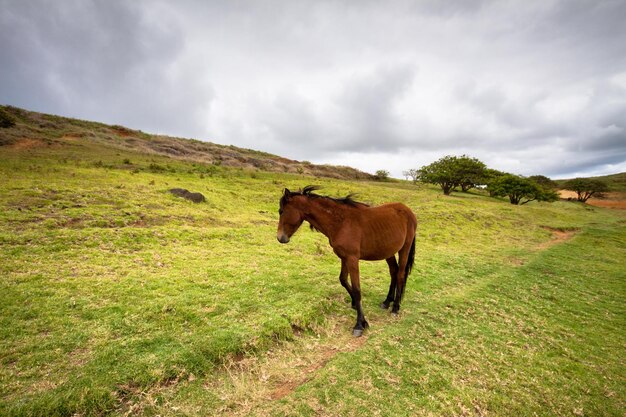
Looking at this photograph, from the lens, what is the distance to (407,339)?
6.09 meters

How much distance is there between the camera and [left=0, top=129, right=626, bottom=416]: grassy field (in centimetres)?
423

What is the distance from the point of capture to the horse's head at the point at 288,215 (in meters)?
6.68

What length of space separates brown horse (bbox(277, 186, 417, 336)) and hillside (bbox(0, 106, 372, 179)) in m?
39.2

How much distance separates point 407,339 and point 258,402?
352 cm

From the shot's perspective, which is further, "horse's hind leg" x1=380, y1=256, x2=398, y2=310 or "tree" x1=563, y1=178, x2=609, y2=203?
"tree" x1=563, y1=178, x2=609, y2=203

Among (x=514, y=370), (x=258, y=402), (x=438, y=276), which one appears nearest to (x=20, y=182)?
(x=258, y=402)

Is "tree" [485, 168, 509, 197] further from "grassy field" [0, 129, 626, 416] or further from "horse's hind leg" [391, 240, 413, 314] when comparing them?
"horse's hind leg" [391, 240, 413, 314]

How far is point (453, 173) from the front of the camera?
5125 centimetres

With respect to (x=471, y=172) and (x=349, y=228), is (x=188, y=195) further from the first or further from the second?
(x=471, y=172)

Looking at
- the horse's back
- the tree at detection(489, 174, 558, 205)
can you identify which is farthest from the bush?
the tree at detection(489, 174, 558, 205)

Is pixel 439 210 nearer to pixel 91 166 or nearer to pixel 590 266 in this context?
pixel 590 266

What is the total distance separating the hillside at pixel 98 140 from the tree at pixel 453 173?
74.6ft

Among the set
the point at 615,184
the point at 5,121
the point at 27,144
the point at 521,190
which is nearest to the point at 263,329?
the point at 27,144

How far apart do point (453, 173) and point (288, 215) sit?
52.5 meters
